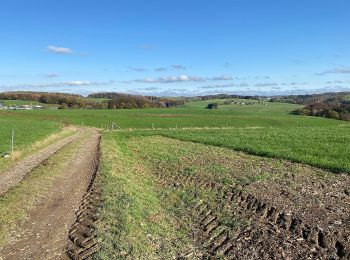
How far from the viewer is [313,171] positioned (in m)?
16.1

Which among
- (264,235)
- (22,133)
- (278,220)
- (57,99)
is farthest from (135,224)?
(57,99)

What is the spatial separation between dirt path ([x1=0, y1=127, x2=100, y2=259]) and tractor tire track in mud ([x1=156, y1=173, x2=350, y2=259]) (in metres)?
3.39

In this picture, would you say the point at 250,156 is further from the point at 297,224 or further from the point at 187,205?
the point at 297,224

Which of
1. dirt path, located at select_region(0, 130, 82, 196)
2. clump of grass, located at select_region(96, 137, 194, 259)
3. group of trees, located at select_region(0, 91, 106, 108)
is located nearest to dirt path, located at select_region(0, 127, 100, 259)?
clump of grass, located at select_region(96, 137, 194, 259)

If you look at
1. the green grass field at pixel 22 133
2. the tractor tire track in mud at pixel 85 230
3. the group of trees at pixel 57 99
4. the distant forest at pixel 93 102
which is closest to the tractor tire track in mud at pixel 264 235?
the tractor tire track in mud at pixel 85 230

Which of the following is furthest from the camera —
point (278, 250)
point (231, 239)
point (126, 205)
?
point (126, 205)

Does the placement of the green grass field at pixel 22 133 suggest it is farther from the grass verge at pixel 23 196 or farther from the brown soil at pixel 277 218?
the brown soil at pixel 277 218

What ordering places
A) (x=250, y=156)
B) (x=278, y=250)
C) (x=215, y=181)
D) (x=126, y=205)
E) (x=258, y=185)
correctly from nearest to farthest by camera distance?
Answer: (x=278, y=250) < (x=126, y=205) < (x=258, y=185) < (x=215, y=181) < (x=250, y=156)

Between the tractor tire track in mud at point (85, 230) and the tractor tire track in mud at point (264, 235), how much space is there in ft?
8.34

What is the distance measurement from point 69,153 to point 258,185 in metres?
15.5

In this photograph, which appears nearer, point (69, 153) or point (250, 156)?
point (250, 156)

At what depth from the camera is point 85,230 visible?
9164mm

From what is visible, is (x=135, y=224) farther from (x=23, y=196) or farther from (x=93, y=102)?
(x=93, y=102)

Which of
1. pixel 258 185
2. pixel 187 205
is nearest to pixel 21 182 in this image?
pixel 187 205
